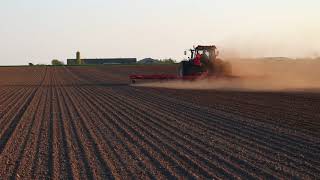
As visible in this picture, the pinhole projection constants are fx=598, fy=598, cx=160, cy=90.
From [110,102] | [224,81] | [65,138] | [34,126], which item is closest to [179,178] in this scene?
[65,138]

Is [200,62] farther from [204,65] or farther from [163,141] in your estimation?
[163,141]

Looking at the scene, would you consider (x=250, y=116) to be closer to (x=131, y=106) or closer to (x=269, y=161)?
(x=131, y=106)

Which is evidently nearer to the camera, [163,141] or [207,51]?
[163,141]

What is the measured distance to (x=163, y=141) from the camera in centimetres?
1032

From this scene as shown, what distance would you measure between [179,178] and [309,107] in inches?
388

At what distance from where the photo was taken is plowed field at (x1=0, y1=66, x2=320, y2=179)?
780cm

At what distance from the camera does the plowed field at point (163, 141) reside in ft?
25.6

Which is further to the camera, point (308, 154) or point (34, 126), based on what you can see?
point (34, 126)

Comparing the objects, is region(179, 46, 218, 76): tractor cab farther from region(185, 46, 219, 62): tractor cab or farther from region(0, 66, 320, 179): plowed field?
region(0, 66, 320, 179): plowed field

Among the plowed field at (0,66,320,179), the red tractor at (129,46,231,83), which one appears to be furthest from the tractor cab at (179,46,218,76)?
the plowed field at (0,66,320,179)

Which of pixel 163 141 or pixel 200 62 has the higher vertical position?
pixel 200 62

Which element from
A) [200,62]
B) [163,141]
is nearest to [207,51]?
[200,62]

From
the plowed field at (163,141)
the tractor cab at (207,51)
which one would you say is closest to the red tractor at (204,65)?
the tractor cab at (207,51)

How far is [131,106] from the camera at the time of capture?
17672 mm
